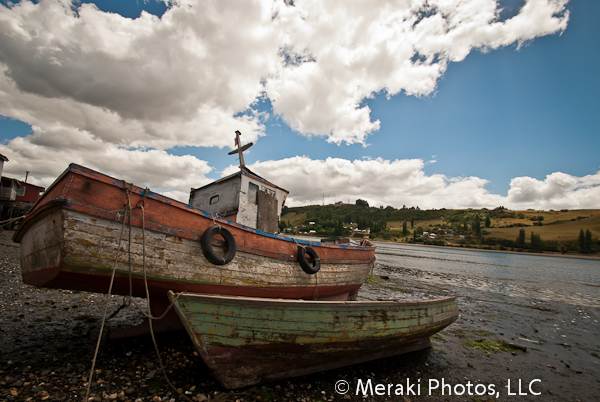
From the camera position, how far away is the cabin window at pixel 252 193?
341 inches

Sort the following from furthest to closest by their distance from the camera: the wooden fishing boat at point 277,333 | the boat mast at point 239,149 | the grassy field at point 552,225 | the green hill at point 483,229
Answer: the grassy field at point 552,225 → the green hill at point 483,229 → the boat mast at point 239,149 → the wooden fishing boat at point 277,333

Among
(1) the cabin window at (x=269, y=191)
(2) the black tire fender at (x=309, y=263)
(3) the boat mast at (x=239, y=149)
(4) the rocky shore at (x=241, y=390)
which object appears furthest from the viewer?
(3) the boat mast at (x=239, y=149)

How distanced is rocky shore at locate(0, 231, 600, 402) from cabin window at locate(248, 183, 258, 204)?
4343 mm

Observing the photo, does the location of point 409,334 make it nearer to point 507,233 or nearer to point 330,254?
point 330,254

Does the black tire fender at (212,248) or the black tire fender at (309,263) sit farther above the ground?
the black tire fender at (212,248)

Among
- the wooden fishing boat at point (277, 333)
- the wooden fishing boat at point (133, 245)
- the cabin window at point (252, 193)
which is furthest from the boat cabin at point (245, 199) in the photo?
the wooden fishing boat at point (277, 333)

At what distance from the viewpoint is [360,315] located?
4746mm

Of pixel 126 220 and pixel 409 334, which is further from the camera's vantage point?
pixel 409 334

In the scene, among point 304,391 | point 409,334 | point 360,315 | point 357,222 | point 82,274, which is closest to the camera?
point 82,274

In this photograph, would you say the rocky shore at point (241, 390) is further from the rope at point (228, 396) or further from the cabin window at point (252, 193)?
the cabin window at point (252, 193)

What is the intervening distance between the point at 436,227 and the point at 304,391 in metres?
127

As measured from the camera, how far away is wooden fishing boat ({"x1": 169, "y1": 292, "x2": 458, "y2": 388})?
387 cm

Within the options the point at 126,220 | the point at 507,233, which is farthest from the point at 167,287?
the point at 507,233

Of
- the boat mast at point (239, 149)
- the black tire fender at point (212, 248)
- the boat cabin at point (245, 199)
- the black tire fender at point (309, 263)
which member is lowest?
the black tire fender at point (309, 263)
